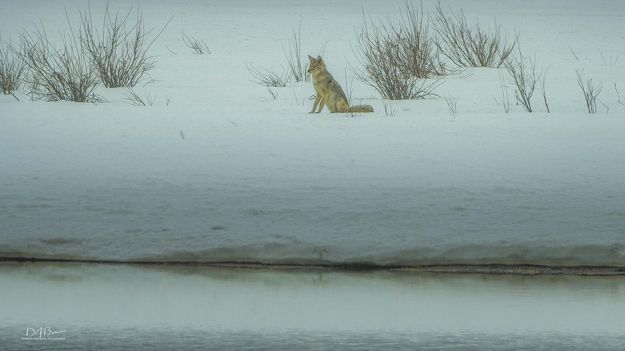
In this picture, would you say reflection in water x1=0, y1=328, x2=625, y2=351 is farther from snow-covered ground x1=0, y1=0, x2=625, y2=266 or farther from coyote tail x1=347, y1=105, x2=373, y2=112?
coyote tail x1=347, y1=105, x2=373, y2=112

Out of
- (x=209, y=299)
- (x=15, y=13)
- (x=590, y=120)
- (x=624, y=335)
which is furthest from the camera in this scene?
(x=15, y=13)

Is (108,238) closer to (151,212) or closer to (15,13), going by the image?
(151,212)

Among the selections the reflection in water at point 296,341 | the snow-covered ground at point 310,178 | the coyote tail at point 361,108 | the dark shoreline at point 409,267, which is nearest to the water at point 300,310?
the reflection in water at point 296,341

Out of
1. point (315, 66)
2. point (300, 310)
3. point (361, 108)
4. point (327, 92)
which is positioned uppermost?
point (315, 66)

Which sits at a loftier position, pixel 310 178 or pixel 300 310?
pixel 310 178

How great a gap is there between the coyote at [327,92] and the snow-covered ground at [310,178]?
139 millimetres

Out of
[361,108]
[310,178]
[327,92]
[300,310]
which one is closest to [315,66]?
[327,92]

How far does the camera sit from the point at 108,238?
724 cm

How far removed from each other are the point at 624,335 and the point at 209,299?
186 cm

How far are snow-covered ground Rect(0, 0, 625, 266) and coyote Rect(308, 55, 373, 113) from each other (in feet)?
0.46

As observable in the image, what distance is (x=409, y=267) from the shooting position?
709 centimetres

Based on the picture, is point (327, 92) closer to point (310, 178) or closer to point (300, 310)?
point (310, 178)

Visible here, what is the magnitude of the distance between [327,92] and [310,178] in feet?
8.89

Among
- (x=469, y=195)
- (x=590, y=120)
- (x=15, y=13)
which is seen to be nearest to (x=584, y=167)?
(x=469, y=195)
